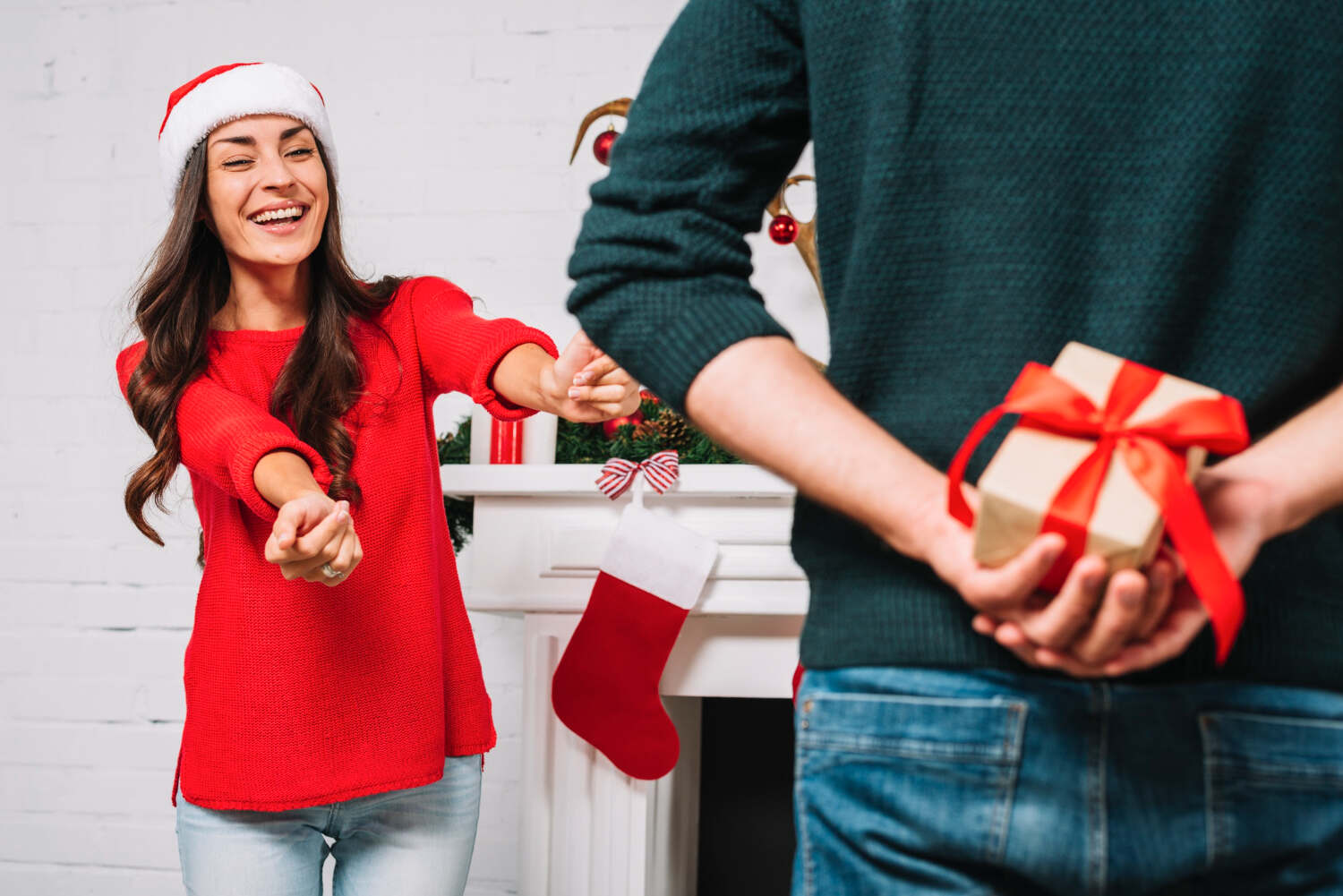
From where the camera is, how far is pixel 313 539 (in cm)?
119

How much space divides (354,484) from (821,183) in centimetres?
92

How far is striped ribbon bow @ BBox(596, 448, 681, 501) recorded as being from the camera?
1751 mm

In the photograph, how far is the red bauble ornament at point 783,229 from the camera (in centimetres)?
215

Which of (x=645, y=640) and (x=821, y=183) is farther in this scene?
(x=645, y=640)

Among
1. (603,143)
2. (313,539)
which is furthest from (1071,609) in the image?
(603,143)

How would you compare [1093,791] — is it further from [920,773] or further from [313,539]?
[313,539]

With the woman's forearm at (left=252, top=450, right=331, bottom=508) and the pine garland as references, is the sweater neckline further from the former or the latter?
the pine garland

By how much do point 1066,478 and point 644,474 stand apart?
49.9 inches

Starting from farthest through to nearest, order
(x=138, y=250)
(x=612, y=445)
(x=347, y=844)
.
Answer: (x=138, y=250), (x=612, y=445), (x=347, y=844)

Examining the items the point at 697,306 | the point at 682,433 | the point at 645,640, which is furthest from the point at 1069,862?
the point at 682,433

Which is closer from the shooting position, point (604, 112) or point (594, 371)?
point (594, 371)

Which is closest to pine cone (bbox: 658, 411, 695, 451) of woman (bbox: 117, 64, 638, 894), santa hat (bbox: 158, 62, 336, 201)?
woman (bbox: 117, 64, 638, 894)

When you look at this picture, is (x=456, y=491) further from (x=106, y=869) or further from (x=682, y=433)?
(x=106, y=869)

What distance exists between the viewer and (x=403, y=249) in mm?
2502
